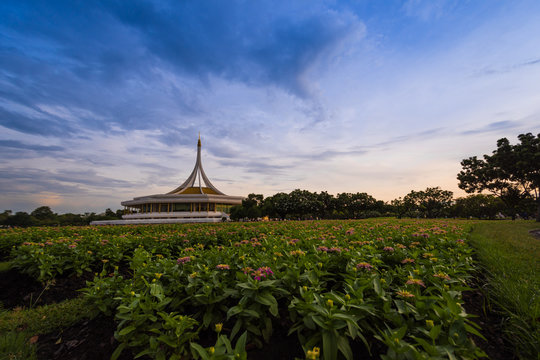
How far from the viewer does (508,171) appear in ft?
83.9

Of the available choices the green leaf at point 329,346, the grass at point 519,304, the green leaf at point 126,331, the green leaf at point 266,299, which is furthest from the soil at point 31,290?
the grass at point 519,304

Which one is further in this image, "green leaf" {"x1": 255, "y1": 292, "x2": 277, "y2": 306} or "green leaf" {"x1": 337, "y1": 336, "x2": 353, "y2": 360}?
"green leaf" {"x1": 255, "y1": 292, "x2": 277, "y2": 306}

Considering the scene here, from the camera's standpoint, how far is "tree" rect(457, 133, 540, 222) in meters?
23.0

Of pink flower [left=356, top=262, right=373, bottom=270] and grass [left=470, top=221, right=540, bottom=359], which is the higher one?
pink flower [left=356, top=262, right=373, bottom=270]

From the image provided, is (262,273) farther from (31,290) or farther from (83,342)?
(31,290)

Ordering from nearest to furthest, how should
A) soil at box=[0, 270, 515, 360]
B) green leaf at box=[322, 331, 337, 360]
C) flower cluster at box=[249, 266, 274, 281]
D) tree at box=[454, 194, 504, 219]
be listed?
1. green leaf at box=[322, 331, 337, 360]
2. soil at box=[0, 270, 515, 360]
3. flower cluster at box=[249, 266, 274, 281]
4. tree at box=[454, 194, 504, 219]

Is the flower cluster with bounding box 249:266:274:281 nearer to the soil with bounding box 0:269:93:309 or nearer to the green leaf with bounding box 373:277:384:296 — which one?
the green leaf with bounding box 373:277:384:296

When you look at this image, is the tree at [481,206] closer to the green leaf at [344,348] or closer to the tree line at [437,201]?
the tree line at [437,201]

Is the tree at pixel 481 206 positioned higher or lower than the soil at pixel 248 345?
higher

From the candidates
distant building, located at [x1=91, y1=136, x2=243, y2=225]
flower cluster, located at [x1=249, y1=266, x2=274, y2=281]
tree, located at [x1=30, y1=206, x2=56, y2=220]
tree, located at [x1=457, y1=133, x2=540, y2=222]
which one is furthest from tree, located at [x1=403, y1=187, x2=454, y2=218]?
tree, located at [x1=30, y1=206, x2=56, y2=220]

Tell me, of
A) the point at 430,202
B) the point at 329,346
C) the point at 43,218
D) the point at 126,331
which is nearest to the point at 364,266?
the point at 329,346

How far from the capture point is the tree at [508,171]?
22970 mm

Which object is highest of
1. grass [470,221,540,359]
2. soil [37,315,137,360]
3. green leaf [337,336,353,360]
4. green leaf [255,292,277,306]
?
green leaf [255,292,277,306]

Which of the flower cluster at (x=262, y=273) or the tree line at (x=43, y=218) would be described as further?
the tree line at (x=43, y=218)
